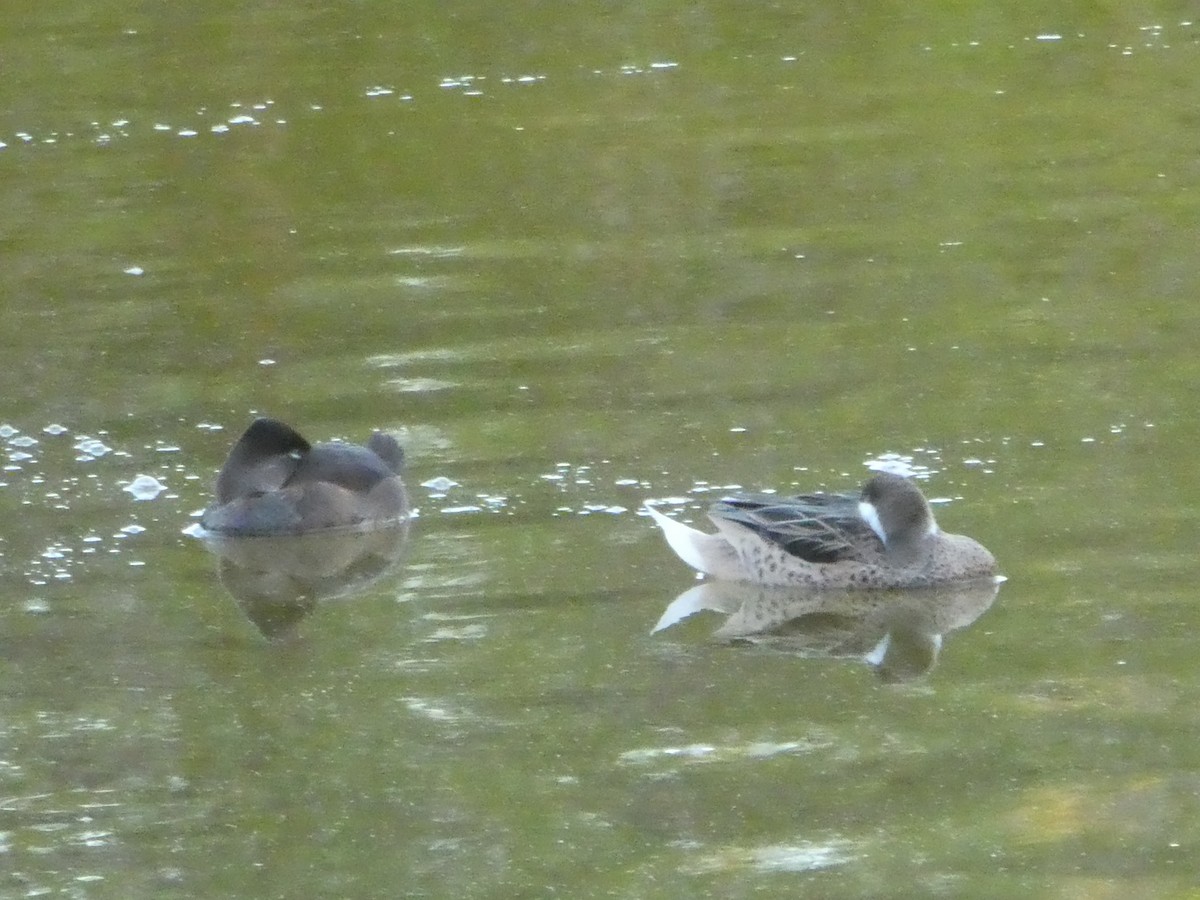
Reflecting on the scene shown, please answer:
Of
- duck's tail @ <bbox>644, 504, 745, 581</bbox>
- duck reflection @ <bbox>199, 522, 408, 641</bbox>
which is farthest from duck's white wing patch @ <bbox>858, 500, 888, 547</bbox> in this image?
duck reflection @ <bbox>199, 522, 408, 641</bbox>

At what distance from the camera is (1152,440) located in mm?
9945

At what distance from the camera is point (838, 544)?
29.1ft

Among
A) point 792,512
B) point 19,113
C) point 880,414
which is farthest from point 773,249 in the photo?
point 19,113

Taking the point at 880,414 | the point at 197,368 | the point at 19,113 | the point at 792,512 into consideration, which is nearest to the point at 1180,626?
the point at 792,512

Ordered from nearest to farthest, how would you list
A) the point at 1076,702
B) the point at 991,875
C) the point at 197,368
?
the point at 991,875 < the point at 1076,702 < the point at 197,368

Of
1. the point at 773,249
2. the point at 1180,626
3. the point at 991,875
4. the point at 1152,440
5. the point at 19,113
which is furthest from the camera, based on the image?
the point at 19,113

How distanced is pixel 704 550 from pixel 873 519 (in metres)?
0.59

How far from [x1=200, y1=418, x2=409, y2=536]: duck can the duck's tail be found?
136 cm

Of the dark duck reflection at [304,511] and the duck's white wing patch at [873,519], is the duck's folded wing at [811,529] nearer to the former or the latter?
the duck's white wing patch at [873,519]

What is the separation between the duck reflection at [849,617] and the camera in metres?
8.29

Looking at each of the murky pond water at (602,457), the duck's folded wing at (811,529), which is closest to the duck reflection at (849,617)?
the murky pond water at (602,457)

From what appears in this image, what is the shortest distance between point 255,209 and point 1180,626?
8.56m

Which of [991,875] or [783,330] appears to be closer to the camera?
[991,875]

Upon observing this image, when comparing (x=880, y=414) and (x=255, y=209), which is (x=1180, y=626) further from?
(x=255, y=209)
